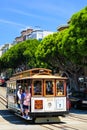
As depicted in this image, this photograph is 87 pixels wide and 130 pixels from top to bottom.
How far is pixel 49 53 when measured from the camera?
1980 inches

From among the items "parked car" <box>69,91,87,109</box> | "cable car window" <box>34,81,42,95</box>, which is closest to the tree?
"parked car" <box>69,91,87,109</box>

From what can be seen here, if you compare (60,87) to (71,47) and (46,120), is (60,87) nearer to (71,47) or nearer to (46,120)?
(46,120)

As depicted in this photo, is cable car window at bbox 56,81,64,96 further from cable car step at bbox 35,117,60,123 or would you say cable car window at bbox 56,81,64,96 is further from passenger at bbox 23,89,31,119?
passenger at bbox 23,89,31,119

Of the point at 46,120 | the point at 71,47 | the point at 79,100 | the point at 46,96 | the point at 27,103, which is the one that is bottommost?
the point at 46,120

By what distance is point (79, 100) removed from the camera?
3441 centimetres

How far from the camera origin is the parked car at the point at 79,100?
112 feet

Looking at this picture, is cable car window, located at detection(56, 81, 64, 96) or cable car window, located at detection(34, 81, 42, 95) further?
cable car window, located at detection(56, 81, 64, 96)

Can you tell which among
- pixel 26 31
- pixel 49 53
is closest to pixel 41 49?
pixel 49 53

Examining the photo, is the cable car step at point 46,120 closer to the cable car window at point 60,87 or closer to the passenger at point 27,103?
the passenger at point 27,103

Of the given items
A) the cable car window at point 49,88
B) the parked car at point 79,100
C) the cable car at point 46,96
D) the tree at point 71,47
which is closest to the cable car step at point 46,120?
the cable car at point 46,96

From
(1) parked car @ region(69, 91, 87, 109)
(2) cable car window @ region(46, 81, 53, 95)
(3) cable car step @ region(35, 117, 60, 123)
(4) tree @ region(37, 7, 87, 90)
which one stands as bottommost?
(3) cable car step @ region(35, 117, 60, 123)

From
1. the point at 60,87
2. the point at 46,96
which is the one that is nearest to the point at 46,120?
the point at 46,96

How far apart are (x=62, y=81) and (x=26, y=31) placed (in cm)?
10752

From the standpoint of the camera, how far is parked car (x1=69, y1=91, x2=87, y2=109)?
34.2 metres
